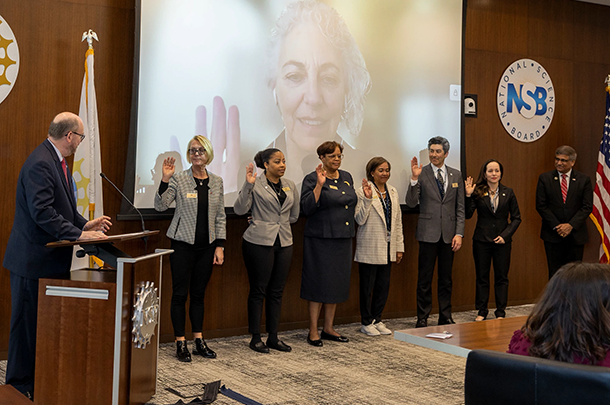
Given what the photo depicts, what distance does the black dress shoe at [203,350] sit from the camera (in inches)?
174

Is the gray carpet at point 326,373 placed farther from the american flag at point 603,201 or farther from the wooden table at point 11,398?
the american flag at point 603,201

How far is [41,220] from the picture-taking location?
9.94ft

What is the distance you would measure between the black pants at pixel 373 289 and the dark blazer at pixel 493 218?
1072 mm

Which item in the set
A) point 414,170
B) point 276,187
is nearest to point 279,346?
point 276,187

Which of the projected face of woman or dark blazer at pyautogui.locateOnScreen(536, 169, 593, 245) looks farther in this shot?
dark blazer at pyautogui.locateOnScreen(536, 169, 593, 245)

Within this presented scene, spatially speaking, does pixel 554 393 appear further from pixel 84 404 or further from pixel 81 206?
pixel 81 206

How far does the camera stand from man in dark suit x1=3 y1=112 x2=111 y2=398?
9.98 feet

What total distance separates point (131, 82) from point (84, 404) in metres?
2.77

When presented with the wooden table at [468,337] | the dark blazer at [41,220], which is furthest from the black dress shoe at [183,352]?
the wooden table at [468,337]

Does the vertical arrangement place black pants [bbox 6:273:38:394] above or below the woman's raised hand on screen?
below

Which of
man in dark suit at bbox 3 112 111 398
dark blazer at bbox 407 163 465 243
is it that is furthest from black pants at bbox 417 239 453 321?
man in dark suit at bbox 3 112 111 398

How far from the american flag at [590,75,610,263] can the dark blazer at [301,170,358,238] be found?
9.70ft

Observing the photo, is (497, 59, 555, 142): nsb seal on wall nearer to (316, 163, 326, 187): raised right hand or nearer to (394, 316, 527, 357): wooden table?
(316, 163, 326, 187): raised right hand

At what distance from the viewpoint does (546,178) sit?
618 cm
